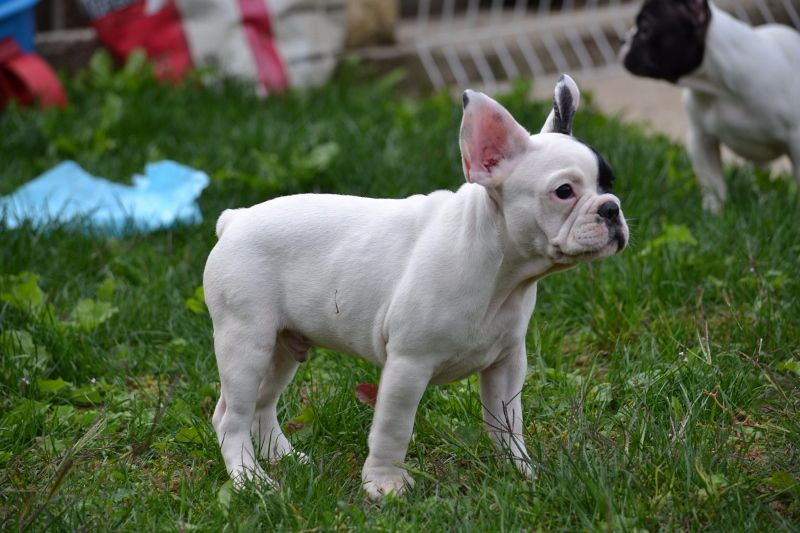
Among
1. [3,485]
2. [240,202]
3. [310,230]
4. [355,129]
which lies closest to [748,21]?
[355,129]

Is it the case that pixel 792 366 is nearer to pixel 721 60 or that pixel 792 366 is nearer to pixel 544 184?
pixel 544 184

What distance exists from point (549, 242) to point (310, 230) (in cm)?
63

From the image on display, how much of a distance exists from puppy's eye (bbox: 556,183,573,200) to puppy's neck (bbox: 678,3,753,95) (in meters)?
2.63

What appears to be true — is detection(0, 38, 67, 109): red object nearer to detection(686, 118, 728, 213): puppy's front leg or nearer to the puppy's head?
detection(686, 118, 728, 213): puppy's front leg

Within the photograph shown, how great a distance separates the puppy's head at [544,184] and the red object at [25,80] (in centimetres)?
449

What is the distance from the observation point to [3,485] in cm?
286

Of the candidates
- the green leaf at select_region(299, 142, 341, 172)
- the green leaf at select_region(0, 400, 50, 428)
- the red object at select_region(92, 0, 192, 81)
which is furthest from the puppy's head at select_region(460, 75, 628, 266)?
the red object at select_region(92, 0, 192, 81)

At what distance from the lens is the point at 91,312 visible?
3934 mm

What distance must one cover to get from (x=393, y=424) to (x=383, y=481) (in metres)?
0.17

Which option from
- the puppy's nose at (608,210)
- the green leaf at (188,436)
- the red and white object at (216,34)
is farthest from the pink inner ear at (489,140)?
the red and white object at (216,34)

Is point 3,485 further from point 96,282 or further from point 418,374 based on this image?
Result: point 96,282

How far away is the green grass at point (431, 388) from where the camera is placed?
8.79ft

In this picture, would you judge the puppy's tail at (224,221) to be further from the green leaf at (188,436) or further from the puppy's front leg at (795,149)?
the puppy's front leg at (795,149)

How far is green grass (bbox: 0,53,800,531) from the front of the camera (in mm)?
2678
